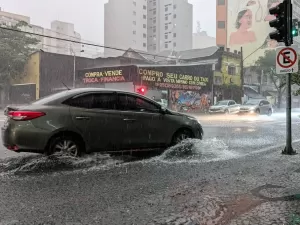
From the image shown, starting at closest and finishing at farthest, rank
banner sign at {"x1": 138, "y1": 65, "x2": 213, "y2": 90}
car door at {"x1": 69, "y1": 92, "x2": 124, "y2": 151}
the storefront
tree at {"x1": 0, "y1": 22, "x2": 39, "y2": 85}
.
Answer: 1. car door at {"x1": 69, "y1": 92, "x2": 124, "y2": 151}
2. the storefront
3. banner sign at {"x1": 138, "y1": 65, "x2": 213, "y2": 90}
4. tree at {"x1": 0, "y1": 22, "x2": 39, "y2": 85}

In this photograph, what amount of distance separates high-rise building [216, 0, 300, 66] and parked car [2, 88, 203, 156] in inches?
2609

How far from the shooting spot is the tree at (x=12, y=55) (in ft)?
130

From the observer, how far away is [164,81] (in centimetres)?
3478

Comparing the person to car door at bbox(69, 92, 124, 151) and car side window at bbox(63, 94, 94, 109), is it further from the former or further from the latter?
car side window at bbox(63, 94, 94, 109)

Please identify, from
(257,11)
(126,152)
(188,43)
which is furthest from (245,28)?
(126,152)

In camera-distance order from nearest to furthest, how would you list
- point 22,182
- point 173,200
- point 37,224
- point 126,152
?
point 37,224, point 173,200, point 22,182, point 126,152

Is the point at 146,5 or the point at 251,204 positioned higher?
the point at 146,5

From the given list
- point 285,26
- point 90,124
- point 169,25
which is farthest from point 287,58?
point 169,25

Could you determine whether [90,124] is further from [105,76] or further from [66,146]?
[105,76]

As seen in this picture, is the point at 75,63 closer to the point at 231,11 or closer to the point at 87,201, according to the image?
the point at 87,201

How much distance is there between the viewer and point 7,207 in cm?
418

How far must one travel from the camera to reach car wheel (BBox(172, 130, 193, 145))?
806 cm

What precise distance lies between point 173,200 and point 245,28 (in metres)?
74.9

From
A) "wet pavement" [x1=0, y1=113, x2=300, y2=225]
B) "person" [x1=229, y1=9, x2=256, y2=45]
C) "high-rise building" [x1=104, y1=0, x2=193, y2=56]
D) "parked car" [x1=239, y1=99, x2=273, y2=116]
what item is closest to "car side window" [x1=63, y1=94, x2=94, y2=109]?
"wet pavement" [x1=0, y1=113, x2=300, y2=225]
